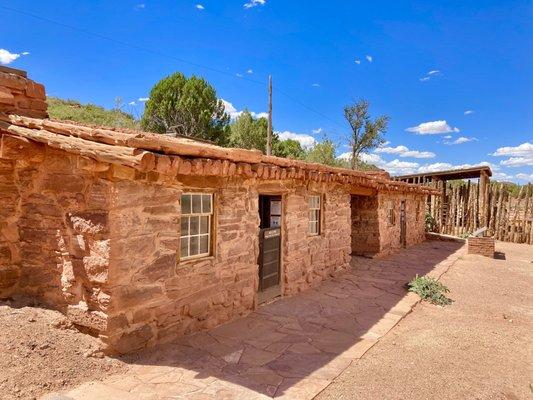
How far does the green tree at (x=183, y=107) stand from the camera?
23953 mm

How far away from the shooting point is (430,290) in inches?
319

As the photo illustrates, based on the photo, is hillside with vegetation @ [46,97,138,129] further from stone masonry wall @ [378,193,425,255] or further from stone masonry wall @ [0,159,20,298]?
stone masonry wall @ [0,159,20,298]

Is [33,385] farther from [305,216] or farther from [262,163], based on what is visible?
[305,216]

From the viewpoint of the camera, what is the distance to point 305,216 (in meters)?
Answer: 8.23

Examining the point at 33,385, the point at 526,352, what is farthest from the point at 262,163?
the point at 526,352

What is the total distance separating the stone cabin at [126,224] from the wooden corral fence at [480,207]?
571 inches

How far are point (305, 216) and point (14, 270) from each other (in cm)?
545

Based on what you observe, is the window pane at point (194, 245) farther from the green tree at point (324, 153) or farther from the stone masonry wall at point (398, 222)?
the green tree at point (324, 153)

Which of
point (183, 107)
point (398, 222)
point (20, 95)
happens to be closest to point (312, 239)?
point (20, 95)

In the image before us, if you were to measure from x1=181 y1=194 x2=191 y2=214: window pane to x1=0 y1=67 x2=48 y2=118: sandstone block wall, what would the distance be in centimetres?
278

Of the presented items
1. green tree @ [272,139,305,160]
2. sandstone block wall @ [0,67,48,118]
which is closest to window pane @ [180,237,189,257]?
sandstone block wall @ [0,67,48,118]

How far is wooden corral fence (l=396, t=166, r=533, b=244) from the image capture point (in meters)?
17.3

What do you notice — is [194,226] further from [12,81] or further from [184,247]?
[12,81]

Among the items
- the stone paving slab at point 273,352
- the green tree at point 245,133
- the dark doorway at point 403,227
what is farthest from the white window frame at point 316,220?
the green tree at point 245,133
